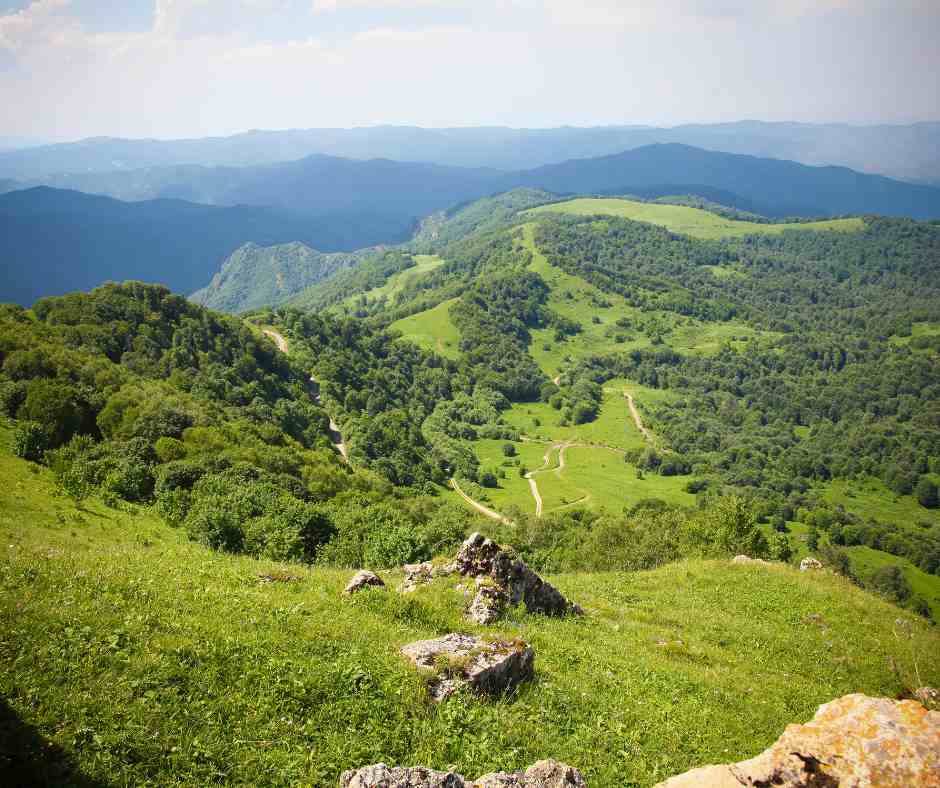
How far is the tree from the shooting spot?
188 meters

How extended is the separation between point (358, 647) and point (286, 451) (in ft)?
202

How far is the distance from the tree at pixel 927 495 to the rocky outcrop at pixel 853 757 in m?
229

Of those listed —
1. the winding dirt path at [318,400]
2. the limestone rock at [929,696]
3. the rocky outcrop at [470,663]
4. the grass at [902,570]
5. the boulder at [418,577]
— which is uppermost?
the rocky outcrop at [470,663]

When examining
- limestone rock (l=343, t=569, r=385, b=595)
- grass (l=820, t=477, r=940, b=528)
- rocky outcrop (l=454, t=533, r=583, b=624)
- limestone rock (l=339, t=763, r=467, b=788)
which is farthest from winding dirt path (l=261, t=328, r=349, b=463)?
grass (l=820, t=477, r=940, b=528)

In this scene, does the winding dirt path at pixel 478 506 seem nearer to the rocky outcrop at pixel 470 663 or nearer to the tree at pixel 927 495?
the rocky outcrop at pixel 470 663

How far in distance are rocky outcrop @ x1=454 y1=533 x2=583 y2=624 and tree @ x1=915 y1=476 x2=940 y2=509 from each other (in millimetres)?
222438

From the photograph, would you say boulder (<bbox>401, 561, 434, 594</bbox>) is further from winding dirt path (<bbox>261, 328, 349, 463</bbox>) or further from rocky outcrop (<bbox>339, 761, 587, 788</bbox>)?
winding dirt path (<bbox>261, 328, 349, 463</bbox>)

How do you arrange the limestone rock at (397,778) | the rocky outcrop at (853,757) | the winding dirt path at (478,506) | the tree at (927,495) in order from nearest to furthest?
1. the limestone rock at (397,778)
2. the rocky outcrop at (853,757)
3. the winding dirt path at (478,506)
4. the tree at (927,495)

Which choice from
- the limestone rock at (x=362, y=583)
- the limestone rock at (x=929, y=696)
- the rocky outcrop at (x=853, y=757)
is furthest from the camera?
the limestone rock at (x=929, y=696)

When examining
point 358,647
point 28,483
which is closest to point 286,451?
point 28,483

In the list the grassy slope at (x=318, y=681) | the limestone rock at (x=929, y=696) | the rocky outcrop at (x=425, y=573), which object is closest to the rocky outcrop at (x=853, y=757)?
the grassy slope at (x=318, y=681)

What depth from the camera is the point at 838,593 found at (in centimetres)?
3231

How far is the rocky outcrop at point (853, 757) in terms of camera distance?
1110 cm

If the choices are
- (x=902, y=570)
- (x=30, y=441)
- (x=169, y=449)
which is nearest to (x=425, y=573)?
(x=30, y=441)
